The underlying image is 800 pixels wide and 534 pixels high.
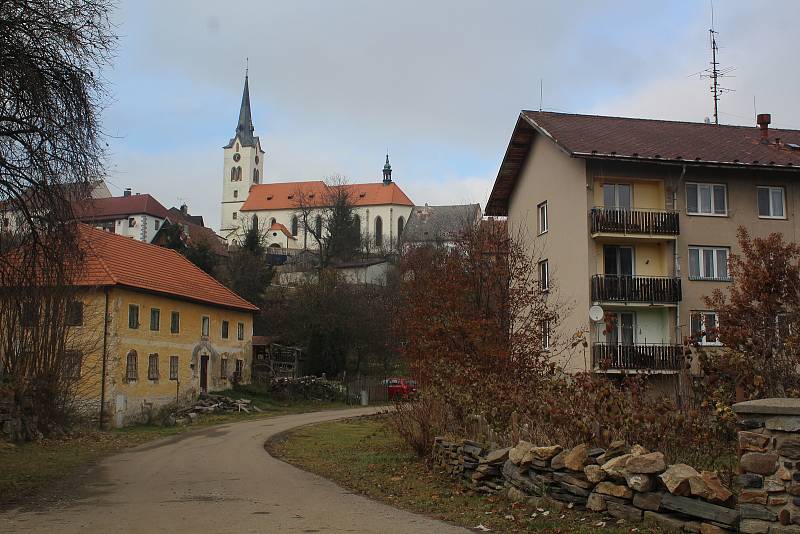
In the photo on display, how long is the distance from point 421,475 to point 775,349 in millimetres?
6511

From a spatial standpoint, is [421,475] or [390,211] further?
[390,211]

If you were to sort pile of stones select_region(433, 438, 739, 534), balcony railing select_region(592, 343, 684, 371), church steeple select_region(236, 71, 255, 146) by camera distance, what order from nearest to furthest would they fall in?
pile of stones select_region(433, 438, 739, 534), balcony railing select_region(592, 343, 684, 371), church steeple select_region(236, 71, 255, 146)

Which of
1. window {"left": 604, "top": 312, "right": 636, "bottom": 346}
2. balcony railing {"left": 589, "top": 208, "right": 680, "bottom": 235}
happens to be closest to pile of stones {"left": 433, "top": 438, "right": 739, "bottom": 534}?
balcony railing {"left": 589, "top": 208, "right": 680, "bottom": 235}

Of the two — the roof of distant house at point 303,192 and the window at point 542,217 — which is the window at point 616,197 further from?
the roof of distant house at point 303,192

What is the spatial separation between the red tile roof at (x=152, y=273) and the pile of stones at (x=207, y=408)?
4811mm

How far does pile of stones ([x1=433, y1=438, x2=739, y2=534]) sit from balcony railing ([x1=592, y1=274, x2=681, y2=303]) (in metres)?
18.8

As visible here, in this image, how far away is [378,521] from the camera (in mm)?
10078

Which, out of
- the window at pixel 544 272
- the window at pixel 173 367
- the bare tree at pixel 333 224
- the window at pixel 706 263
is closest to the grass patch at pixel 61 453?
the window at pixel 173 367

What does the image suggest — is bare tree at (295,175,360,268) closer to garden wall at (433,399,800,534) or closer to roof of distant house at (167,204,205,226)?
roof of distant house at (167,204,205,226)

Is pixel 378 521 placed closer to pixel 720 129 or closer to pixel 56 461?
pixel 56 461

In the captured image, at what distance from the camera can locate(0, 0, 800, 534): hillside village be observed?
9.70 meters

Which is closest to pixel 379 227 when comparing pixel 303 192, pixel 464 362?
pixel 303 192

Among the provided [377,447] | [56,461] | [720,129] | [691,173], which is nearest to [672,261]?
[691,173]

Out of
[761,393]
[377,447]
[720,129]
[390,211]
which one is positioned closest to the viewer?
[761,393]
